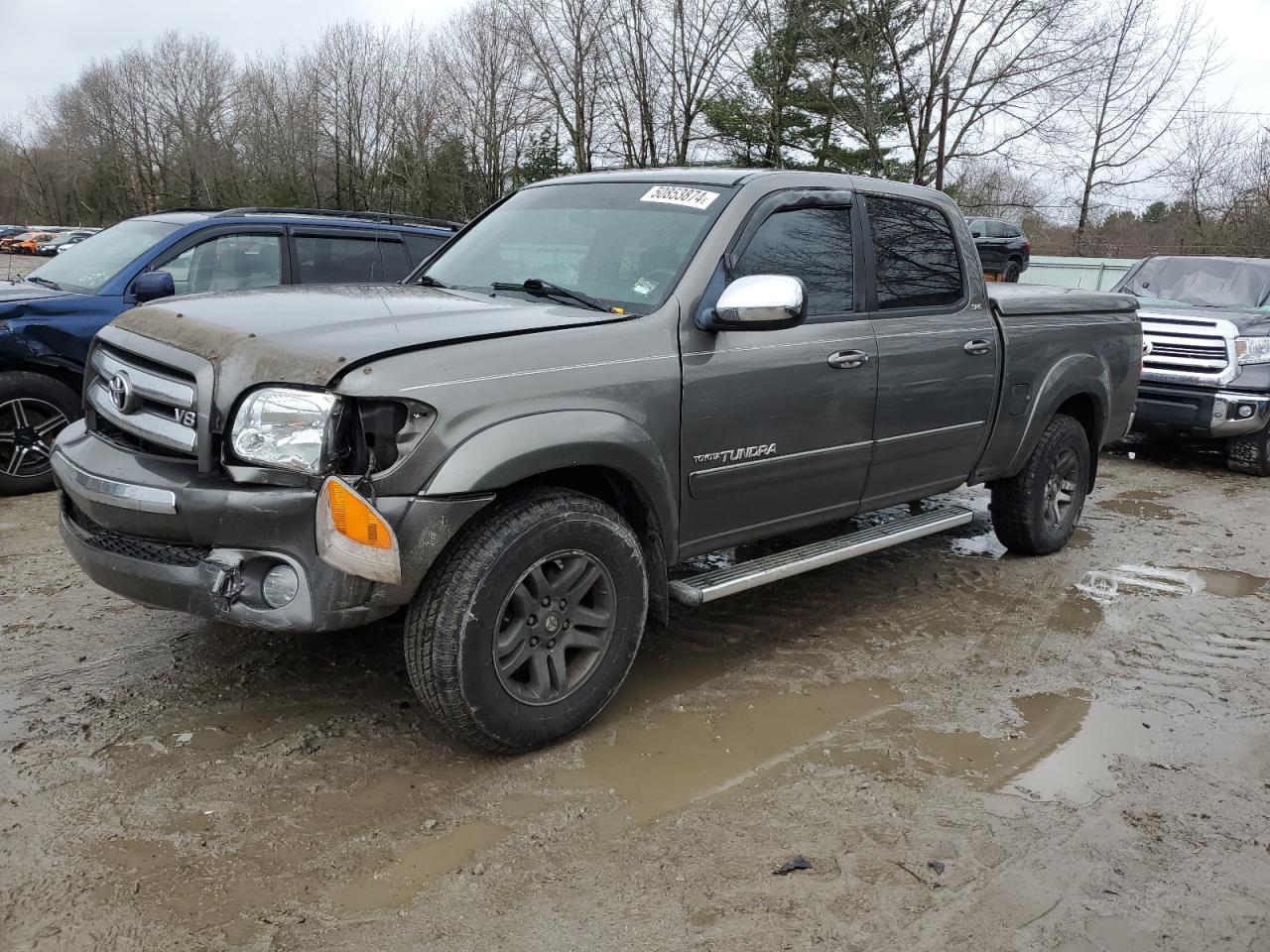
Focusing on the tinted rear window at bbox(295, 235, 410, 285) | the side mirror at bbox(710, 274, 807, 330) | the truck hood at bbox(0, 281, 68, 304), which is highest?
the tinted rear window at bbox(295, 235, 410, 285)

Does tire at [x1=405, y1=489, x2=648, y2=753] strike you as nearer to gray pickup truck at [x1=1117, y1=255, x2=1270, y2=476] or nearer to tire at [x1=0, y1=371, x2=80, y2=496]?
tire at [x1=0, y1=371, x2=80, y2=496]

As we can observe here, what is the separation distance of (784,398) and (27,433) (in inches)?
195

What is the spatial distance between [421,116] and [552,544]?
36.2 metres

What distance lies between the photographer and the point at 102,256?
6.70 m

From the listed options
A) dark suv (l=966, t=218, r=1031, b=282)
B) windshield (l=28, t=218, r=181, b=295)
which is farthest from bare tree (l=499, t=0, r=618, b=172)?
windshield (l=28, t=218, r=181, b=295)

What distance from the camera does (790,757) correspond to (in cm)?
330

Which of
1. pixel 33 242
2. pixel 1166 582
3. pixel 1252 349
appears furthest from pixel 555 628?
pixel 33 242

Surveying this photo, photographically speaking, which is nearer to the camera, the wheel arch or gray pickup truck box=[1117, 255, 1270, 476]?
the wheel arch

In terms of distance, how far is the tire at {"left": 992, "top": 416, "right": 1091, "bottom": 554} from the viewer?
17.7 ft

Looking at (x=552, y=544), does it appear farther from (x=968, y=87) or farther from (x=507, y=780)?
(x=968, y=87)

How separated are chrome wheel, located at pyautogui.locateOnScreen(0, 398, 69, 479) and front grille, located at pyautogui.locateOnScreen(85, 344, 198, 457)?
3.08m

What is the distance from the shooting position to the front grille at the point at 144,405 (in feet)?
9.70

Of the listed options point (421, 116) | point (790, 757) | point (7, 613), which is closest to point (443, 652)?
point (790, 757)

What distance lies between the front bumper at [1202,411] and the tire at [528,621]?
7183mm
